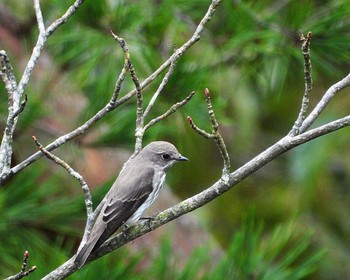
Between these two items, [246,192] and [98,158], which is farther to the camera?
[246,192]

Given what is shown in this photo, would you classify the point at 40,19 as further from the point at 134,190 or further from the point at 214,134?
the point at 134,190

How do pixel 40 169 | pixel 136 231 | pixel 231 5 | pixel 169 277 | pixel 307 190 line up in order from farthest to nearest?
1. pixel 307 190
2. pixel 231 5
3. pixel 40 169
4. pixel 169 277
5. pixel 136 231

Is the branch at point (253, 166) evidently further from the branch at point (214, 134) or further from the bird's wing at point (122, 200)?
the bird's wing at point (122, 200)

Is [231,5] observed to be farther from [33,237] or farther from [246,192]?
[246,192]

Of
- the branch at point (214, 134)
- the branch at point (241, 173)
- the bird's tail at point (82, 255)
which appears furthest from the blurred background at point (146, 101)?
the branch at point (214, 134)

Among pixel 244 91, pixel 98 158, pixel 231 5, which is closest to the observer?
pixel 231 5

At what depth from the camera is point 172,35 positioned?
3375 mm

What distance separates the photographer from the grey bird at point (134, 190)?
2695 mm

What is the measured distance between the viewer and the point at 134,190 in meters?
2.86

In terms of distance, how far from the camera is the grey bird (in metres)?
2.70

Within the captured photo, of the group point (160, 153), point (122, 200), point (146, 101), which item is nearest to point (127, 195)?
point (122, 200)

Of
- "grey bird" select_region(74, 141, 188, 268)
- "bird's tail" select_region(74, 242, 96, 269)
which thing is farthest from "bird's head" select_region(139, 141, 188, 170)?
"bird's tail" select_region(74, 242, 96, 269)

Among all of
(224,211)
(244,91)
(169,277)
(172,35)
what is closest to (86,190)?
(169,277)

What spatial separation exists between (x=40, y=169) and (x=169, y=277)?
1.75ft
